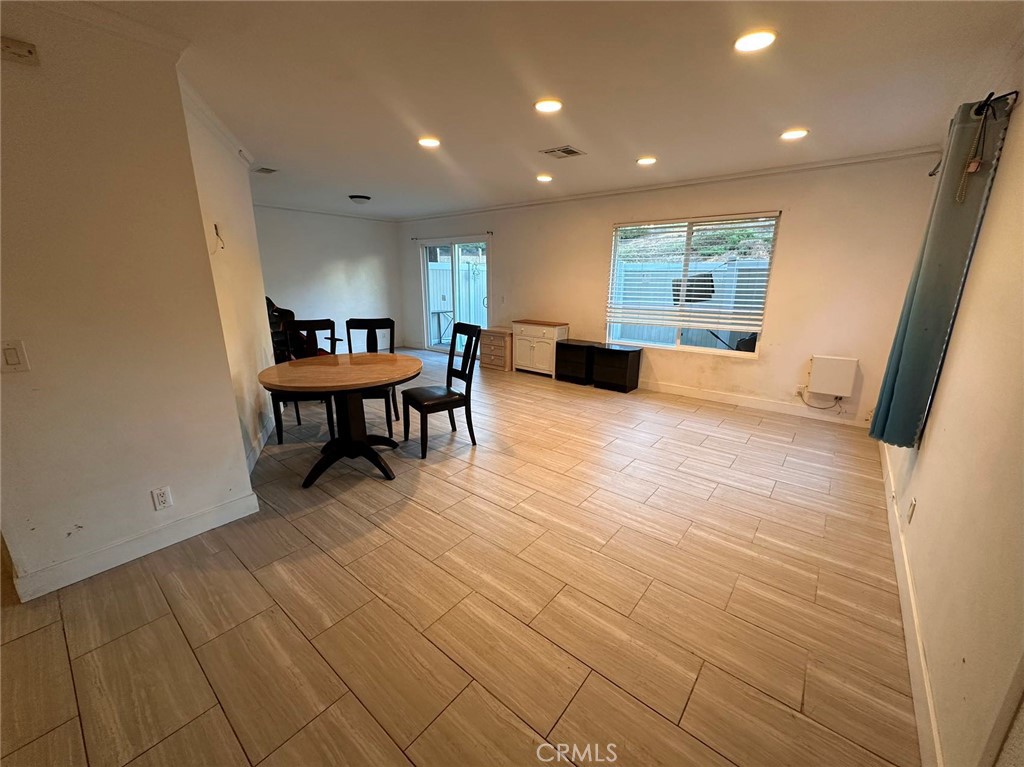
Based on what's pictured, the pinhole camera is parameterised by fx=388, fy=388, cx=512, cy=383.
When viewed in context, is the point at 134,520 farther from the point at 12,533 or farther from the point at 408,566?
the point at 408,566

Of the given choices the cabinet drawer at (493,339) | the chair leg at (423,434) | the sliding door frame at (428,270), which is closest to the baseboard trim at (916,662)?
the chair leg at (423,434)

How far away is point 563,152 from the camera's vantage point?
3.30 m

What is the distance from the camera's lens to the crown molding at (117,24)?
59.1 inches

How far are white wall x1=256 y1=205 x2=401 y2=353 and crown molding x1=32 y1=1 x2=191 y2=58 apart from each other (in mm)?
4397

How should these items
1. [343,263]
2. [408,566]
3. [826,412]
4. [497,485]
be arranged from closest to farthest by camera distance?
[408,566] → [497,485] → [826,412] → [343,263]

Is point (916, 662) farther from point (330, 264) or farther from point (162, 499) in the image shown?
point (330, 264)

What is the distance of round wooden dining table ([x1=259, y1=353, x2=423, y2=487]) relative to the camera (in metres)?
2.40

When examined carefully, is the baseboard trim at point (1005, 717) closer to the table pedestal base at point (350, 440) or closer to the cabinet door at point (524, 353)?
the table pedestal base at point (350, 440)

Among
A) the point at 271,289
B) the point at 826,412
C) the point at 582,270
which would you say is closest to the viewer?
the point at 826,412

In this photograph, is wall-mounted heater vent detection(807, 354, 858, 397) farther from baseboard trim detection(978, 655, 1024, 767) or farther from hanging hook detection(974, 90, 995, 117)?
baseboard trim detection(978, 655, 1024, 767)

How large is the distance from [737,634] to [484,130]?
10.9 feet

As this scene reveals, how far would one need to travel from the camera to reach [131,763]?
116 cm

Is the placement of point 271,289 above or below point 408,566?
above

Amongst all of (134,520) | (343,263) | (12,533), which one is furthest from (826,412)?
(343,263)
